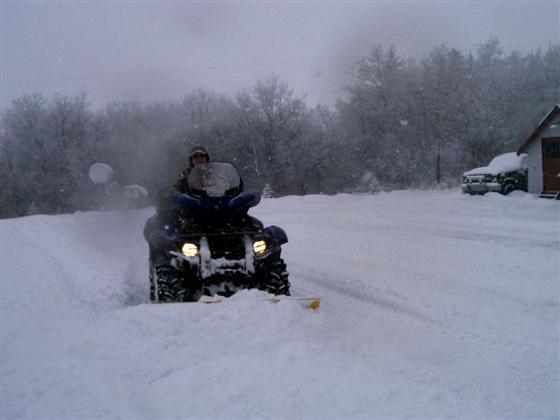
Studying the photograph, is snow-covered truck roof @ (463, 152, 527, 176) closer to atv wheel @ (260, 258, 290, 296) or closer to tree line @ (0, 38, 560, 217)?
tree line @ (0, 38, 560, 217)

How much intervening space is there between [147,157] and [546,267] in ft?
115

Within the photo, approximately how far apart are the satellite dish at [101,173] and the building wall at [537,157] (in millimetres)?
29544

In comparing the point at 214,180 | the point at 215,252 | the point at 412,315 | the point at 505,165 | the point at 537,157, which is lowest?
the point at 412,315

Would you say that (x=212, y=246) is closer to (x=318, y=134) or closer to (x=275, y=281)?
(x=275, y=281)

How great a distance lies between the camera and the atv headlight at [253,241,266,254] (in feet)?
19.7

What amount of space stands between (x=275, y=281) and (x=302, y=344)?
142 centimetres

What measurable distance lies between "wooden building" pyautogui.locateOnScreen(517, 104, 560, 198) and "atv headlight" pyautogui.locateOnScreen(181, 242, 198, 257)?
20453 millimetres

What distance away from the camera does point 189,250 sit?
5789 millimetres

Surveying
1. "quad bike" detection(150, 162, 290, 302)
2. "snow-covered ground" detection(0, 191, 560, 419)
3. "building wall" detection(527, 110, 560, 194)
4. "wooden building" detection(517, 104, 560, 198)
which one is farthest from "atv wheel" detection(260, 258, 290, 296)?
"building wall" detection(527, 110, 560, 194)

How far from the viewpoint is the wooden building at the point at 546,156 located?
22297mm

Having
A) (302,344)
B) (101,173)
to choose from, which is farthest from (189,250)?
(101,173)

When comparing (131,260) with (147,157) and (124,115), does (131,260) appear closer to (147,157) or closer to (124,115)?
(147,157)

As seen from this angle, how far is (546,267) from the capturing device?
880cm

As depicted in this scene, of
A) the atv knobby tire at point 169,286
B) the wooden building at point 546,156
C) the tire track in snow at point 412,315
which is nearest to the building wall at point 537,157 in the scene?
the wooden building at point 546,156
